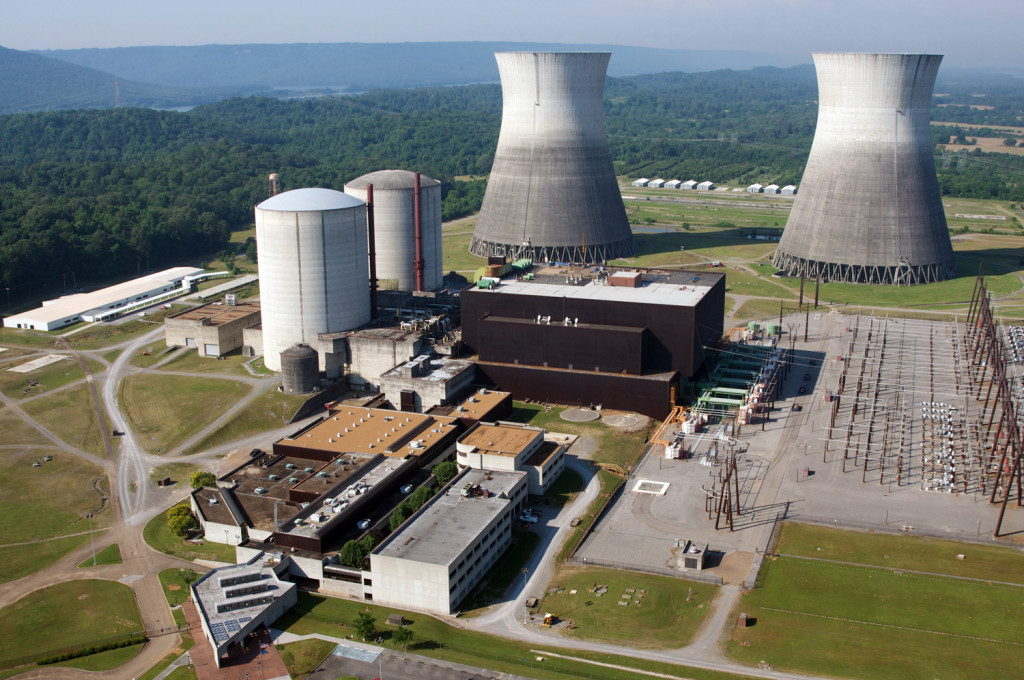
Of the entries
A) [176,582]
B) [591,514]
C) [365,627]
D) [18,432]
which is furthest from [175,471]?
[591,514]

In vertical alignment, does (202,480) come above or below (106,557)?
Answer: above

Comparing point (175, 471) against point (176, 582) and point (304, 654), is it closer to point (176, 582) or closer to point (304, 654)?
point (176, 582)

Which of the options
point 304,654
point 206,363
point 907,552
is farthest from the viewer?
point 206,363

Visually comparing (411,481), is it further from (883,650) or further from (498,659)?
(883,650)

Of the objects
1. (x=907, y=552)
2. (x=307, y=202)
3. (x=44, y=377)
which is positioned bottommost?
(x=907, y=552)

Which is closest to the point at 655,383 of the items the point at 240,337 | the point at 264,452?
the point at 264,452

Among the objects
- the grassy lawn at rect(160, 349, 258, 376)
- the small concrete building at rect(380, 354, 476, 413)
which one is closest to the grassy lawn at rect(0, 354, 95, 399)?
the grassy lawn at rect(160, 349, 258, 376)

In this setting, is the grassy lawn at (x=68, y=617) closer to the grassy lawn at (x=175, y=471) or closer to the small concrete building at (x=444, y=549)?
the small concrete building at (x=444, y=549)

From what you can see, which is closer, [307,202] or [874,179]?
[307,202]
